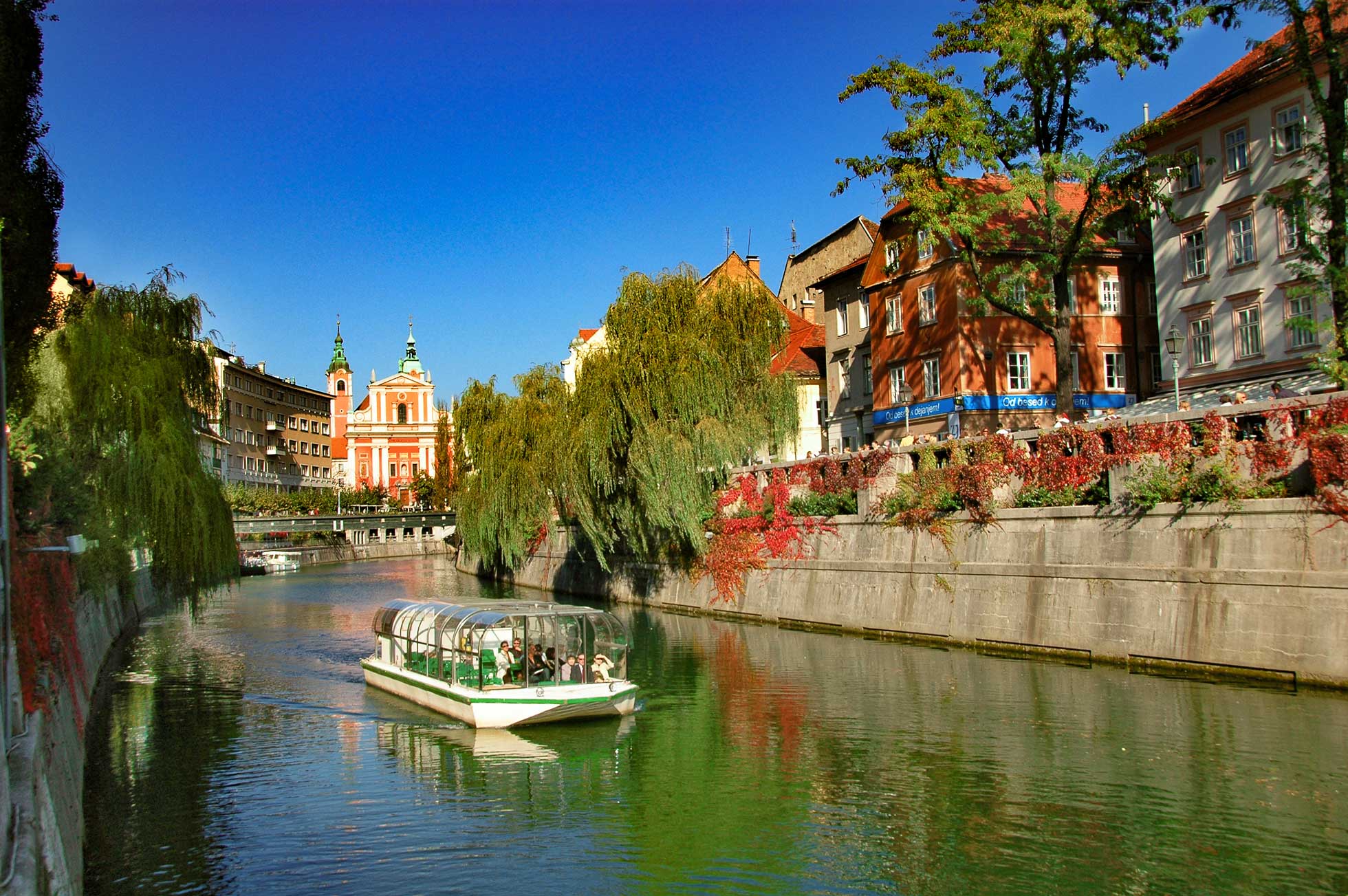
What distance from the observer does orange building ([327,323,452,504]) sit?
434ft

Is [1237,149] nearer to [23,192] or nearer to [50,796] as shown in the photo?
[23,192]

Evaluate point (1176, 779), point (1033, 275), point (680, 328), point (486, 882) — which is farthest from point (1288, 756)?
point (680, 328)

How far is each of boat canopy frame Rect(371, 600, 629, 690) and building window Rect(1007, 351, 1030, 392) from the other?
2790cm

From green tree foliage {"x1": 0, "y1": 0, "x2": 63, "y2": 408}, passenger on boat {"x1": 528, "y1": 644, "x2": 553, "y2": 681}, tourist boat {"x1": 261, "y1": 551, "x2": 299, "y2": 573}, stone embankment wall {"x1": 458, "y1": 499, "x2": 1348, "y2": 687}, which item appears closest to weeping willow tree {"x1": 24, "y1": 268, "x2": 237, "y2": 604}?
green tree foliage {"x1": 0, "y1": 0, "x2": 63, "y2": 408}

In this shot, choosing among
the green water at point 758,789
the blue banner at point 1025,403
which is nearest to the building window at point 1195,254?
the blue banner at point 1025,403

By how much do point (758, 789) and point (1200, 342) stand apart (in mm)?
29393

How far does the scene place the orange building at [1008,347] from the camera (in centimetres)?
4653

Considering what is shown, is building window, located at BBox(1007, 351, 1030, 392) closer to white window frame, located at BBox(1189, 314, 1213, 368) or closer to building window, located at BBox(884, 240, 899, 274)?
building window, located at BBox(884, 240, 899, 274)

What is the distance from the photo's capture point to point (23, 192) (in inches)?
666

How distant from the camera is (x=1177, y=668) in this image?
23719 millimetres

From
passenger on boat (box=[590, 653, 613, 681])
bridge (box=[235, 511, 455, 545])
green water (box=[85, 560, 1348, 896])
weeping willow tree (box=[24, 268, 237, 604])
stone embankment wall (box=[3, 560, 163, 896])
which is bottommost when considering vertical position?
green water (box=[85, 560, 1348, 896])

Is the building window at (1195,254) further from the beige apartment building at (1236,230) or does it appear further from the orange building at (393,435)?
the orange building at (393,435)

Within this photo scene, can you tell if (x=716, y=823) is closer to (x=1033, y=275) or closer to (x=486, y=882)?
(x=486, y=882)

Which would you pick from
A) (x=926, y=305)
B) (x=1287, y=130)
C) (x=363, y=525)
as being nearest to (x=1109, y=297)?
(x=926, y=305)
